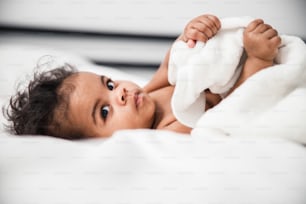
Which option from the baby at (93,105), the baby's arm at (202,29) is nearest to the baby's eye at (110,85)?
the baby at (93,105)

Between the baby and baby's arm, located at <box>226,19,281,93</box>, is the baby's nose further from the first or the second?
baby's arm, located at <box>226,19,281,93</box>

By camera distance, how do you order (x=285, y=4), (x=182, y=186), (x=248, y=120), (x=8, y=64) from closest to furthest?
1. (x=182, y=186)
2. (x=248, y=120)
3. (x=285, y=4)
4. (x=8, y=64)

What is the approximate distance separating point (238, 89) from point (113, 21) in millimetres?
316

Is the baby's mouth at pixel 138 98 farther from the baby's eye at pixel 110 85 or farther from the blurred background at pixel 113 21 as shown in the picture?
the blurred background at pixel 113 21

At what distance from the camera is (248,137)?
43 cm

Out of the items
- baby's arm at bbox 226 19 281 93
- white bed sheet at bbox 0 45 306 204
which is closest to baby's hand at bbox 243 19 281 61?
baby's arm at bbox 226 19 281 93

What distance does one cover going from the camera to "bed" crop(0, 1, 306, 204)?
1.08ft

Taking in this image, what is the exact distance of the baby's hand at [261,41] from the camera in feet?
1.52

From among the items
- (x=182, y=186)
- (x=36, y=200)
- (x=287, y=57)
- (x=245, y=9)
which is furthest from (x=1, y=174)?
(x=245, y=9)

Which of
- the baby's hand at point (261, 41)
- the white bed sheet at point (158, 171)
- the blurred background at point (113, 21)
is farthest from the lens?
the blurred background at point (113, 21)

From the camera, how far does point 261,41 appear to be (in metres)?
0.46

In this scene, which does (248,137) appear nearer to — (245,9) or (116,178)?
(116,178)

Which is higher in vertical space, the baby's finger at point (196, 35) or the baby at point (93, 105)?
the baby's finger at point (196, 35)

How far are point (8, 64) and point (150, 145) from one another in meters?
0.43
